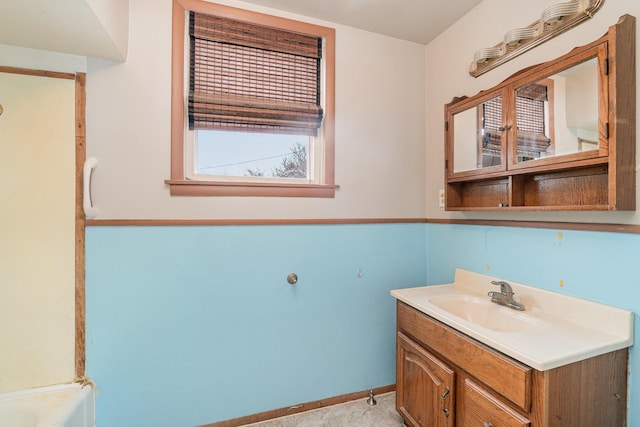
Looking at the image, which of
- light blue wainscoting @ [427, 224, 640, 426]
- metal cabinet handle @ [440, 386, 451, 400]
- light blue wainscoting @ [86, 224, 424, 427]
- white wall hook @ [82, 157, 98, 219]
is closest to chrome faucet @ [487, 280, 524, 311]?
light blue wainscoting @ [427, 224, 640, 426]

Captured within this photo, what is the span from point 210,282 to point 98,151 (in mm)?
903

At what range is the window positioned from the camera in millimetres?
1648

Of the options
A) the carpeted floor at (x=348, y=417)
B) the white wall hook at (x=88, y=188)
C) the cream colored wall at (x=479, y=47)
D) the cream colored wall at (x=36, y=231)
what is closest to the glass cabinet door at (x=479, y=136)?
the cream colored wall at (x=479, y=47)

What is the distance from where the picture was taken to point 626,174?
1.08m

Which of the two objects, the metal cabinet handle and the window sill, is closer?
the metal cabinet handle

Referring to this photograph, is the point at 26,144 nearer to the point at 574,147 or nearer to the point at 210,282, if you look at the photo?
the point at 210,282

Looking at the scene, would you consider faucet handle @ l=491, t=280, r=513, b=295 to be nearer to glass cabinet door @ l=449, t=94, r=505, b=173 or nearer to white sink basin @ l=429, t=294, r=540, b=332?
white sink basin @ l=429, t=294, r=540, b=332

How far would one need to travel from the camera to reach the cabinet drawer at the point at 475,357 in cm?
100

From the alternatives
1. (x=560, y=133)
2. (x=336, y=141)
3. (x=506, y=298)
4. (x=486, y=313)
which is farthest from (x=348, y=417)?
(x=560, y=133)

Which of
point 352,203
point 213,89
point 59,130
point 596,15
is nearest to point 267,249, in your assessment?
point 352,203

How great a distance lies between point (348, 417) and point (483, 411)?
0.94m

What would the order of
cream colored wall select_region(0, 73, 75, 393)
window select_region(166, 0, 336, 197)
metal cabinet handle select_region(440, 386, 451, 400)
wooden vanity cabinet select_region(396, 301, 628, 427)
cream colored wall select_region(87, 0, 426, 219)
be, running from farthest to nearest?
window select_region(166, 0, 336, 197), cream colored wall select_region(87, 0, 426, 219), cream colored wall select_region(0, 73, 75, 393), metal cabinet handle select_region(440, 386, 451, 400), wooden vanity cabinet select_region(396, 301, 628, 427)

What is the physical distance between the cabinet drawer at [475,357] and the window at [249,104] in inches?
36.3

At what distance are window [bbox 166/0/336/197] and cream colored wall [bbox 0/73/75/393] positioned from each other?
20.7 inches
